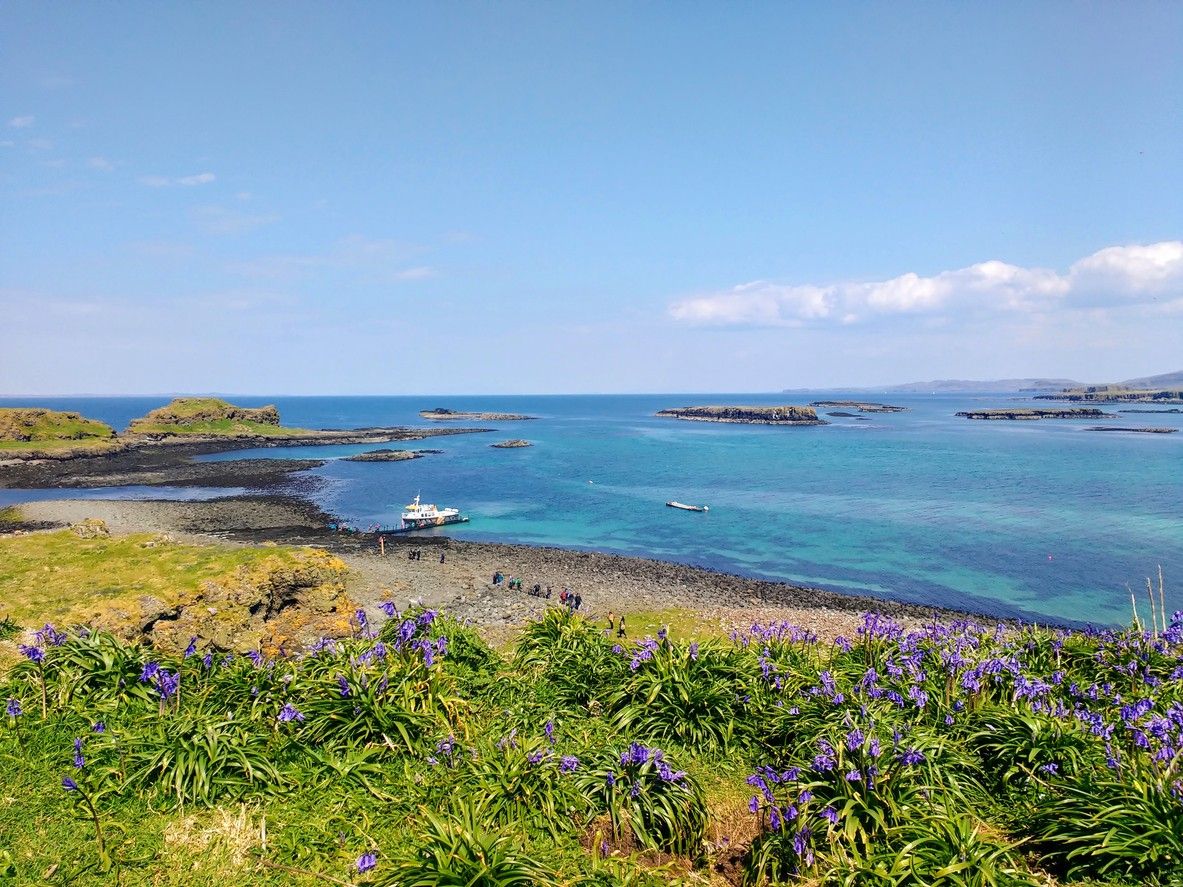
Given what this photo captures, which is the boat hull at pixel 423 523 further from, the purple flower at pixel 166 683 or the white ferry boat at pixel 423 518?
the purple flower at pixel 166 683

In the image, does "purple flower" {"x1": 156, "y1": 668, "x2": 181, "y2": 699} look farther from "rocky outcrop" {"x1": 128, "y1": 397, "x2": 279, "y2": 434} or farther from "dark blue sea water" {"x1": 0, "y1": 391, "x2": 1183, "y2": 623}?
"rocky outcrop" {"x1": 128, "y1": 397, "x2": 279, "y2": 434}

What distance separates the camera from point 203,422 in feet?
406

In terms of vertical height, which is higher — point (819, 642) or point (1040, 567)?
point (819, 642)

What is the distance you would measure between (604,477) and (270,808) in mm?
77737

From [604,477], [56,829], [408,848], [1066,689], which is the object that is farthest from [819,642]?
[604,477]

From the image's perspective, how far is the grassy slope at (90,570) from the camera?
15.8 meters

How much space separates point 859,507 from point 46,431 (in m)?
124

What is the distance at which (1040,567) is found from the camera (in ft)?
138

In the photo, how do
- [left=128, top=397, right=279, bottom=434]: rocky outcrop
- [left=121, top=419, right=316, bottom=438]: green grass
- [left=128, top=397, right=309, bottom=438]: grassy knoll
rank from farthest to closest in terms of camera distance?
[left=128, top=397, right=279, bottom=434]: rocky outcrop < [left=128, top=397, right=309, bottom=438]: grassy knoll < [left=121, top=419, right=316, bottom=438]: green grass

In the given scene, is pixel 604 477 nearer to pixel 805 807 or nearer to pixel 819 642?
pixel 819 642

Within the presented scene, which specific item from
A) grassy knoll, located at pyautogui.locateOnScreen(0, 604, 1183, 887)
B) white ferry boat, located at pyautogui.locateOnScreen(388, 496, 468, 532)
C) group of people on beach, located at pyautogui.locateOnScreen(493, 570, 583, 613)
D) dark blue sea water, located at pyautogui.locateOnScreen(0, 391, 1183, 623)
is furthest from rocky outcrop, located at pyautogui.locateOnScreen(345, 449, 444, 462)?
grassy knoll, located at pyautogui.locateOnScreen(0, 604, 1183, 887)

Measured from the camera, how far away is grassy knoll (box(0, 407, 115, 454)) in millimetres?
94688

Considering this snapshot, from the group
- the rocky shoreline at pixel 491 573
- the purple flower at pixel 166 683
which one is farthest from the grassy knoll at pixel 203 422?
the purple flower at pixel 166 683

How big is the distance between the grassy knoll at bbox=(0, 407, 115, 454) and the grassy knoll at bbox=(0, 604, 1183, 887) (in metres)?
112
